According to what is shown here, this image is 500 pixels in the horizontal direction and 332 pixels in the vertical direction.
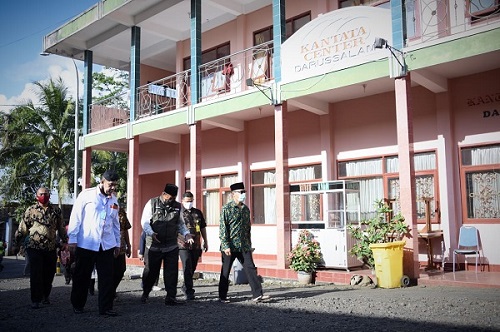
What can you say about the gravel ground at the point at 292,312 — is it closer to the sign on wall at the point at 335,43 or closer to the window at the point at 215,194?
the sign on wall at the point at 335,43

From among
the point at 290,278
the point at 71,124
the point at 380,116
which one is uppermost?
the point at 71,124

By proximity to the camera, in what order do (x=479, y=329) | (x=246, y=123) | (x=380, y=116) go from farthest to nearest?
(x=246, y=123) → (x=380, y=116) → (x=479, y=329)

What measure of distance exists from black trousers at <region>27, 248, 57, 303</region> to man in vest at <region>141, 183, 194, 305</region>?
147 cm

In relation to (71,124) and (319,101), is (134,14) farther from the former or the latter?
(71,124)

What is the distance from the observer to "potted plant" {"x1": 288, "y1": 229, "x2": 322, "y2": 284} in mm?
9969

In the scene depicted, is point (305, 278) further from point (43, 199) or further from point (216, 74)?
point (216, 74)

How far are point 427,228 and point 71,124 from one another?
68.7ft

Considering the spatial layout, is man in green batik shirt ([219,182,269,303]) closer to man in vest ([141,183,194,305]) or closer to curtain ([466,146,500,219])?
man in vest ([141,183,194,305])

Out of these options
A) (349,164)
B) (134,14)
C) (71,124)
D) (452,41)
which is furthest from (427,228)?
(71,124)

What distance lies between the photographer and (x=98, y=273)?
649 cm

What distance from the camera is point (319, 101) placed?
487 inches

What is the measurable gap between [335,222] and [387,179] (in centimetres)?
186

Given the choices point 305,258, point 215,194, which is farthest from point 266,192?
point 305,258

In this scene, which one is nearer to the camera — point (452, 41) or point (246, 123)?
point (452, 41)
